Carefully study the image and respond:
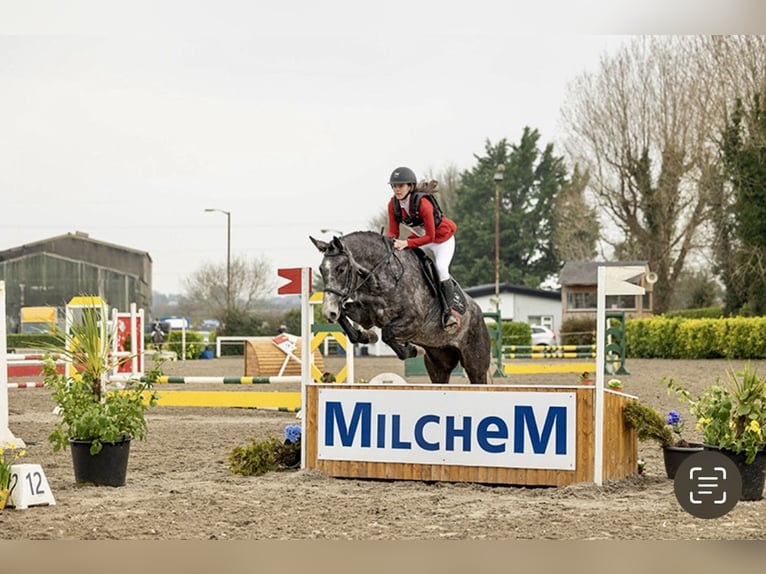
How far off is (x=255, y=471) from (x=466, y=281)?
33102 mm

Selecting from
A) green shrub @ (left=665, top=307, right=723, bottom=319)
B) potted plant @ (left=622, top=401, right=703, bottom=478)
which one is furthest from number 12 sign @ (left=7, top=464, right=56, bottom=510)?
green shrub @ (left=665, top=307, right=723, bottom=319)

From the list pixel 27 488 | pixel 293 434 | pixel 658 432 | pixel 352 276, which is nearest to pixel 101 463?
pixel 27 488

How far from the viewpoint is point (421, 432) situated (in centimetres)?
573

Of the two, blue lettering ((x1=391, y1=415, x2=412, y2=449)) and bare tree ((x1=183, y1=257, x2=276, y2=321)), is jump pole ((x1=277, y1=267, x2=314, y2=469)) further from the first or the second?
bare tree ((x1=183, y1=257, x2=276, y2=321))

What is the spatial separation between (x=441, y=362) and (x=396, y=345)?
0.61 m

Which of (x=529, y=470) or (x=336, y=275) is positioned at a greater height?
(x=336, y=275)

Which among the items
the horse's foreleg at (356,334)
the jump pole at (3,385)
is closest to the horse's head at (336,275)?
the horse's foreleg at (356,334)

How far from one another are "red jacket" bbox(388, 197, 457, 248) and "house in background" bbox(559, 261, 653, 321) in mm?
28178

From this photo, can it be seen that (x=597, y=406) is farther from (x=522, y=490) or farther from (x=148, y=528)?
(x=148, y=528)

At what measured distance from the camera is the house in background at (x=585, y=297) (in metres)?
34.7

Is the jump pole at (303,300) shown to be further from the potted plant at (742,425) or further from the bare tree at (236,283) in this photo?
the bare tree at (236,283)

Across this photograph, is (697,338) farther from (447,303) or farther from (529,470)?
(529,470)

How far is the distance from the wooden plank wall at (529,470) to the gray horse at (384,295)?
39cm

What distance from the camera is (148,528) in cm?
441
